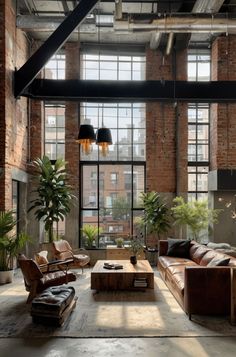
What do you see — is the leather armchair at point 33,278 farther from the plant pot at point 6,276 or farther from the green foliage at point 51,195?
the green foliage at point 51,195

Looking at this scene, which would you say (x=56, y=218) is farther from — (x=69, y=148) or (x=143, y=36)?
(x=143, y=36)

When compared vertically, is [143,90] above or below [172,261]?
above

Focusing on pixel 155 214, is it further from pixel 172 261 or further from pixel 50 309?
pixel 50 309

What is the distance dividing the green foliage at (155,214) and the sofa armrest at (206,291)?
395 centimetres

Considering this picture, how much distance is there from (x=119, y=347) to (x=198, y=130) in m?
7.21


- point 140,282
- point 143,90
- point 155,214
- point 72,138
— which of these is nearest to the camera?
point 140,282

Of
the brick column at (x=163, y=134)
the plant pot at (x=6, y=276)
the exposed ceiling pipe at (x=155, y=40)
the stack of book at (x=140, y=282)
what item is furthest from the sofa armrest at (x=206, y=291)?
the exposed ceiling pipe at (x=155, y=40)

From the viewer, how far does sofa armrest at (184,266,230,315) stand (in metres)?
4.96

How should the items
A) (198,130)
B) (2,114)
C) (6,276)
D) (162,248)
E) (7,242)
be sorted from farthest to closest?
(198,130), (162,248), (2,114), (6,276), (7,242)

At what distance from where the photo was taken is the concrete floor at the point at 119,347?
3.75m

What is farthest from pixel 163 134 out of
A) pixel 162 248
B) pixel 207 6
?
pixel 207 6

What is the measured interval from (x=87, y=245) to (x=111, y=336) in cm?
527

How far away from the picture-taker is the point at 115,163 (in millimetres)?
9820

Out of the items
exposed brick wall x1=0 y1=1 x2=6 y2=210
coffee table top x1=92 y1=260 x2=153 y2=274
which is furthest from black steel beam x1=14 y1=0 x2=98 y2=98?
coffee table top x1=92 y1=260 x2=153 y2=274
